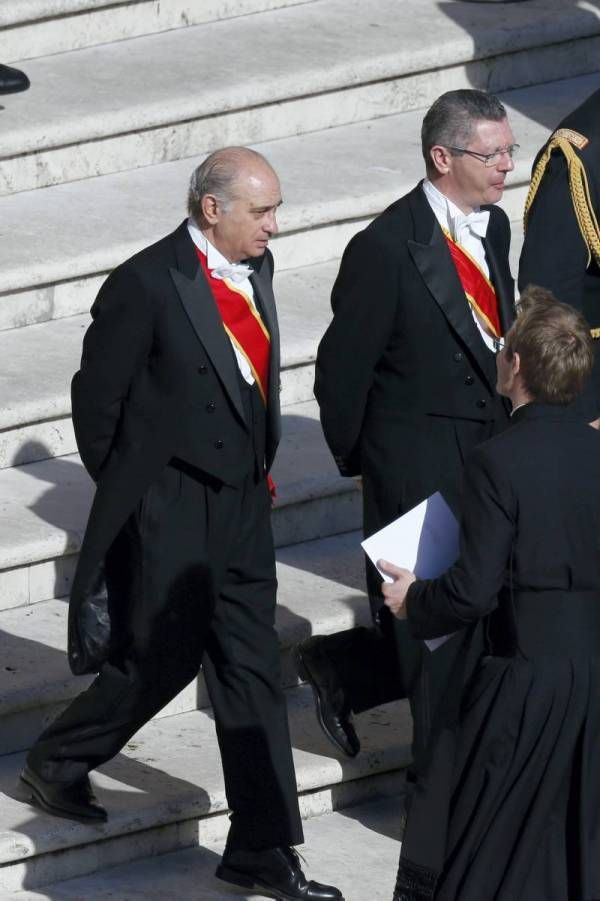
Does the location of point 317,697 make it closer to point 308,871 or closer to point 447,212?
point 308,871

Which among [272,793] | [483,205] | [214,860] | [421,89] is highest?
[483,205]

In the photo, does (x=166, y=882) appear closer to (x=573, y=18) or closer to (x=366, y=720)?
(x=366, y=720)

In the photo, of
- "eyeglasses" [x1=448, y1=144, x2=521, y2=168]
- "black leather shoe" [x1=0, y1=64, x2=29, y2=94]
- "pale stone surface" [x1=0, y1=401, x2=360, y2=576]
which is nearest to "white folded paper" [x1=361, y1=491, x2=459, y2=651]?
"eyeglasses" [x1=448, y1=144, x2=521, y2=168]

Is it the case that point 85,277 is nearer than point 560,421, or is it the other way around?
point 560,421

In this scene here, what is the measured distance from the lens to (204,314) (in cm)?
533

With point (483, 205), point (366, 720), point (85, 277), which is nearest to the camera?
point (483, 205)

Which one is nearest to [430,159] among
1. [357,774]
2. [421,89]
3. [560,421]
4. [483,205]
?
[483,205]

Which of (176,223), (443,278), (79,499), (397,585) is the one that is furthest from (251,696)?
(176,223)

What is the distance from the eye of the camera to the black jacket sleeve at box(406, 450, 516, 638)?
450 centimetres

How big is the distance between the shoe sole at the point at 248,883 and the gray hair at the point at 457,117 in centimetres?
186

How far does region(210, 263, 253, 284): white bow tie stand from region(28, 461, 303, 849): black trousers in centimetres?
47

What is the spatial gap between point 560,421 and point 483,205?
1458 mm

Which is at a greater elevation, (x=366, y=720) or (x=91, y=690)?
(x=91, y=690)

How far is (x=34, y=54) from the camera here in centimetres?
872
